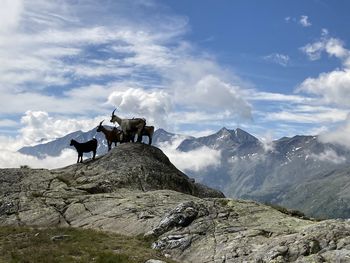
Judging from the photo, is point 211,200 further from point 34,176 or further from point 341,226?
point 34,176

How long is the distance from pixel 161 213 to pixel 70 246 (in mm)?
7472

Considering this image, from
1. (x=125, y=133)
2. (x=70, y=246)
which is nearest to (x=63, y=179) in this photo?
(x=125, y=133)

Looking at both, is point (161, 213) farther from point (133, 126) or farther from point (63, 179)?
point (133, 126)

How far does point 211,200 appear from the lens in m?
31.1

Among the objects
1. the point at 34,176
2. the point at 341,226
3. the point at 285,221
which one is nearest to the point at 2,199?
the point at 34,176

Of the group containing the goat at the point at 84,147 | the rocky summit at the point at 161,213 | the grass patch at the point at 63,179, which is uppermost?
the goat at the point at 84,147

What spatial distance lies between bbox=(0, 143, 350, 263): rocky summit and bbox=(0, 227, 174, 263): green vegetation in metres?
1.74

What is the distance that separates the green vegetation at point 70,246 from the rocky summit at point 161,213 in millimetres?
1736

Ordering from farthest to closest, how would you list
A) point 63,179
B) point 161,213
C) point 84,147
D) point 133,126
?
point 133,126
point 84,147
point 63,179
point 161,213

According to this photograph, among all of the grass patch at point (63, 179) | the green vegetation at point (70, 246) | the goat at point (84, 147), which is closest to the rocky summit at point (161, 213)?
the grass patch at point (63, 179)

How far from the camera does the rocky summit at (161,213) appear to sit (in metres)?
22.5

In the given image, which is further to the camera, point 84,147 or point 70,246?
point 84,147

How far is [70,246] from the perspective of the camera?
24.9 meters

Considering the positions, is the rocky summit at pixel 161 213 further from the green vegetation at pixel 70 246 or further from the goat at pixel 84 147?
the goat at pixel 84 147
